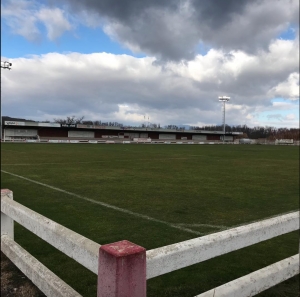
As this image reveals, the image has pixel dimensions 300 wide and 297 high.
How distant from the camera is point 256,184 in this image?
38.3 ft

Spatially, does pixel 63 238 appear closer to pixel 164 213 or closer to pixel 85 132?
pixel 164 213

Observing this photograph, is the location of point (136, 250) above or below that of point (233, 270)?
above

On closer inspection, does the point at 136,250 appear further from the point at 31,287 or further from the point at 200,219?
the point at 200,219

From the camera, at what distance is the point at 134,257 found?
1.73 metres

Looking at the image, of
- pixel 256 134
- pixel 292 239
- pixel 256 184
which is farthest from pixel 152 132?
pixel 292 239

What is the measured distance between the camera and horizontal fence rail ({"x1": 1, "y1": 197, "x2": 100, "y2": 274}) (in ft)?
6.97

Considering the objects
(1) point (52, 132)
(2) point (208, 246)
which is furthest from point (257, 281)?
(1) point (52, 132)

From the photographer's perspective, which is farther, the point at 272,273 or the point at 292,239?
the point at 292,239

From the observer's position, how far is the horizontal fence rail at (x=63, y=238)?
6.97 ft

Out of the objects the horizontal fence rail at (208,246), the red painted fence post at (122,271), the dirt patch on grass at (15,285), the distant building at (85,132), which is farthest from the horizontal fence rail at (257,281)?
the distant building at (85,132)

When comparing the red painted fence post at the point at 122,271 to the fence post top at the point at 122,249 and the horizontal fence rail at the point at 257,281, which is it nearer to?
the fence post top at the point at 122,249

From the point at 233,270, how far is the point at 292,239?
1.81 metres

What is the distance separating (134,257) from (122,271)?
0.10m

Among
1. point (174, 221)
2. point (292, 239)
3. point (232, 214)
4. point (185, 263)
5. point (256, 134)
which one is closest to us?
point (185, 263)
